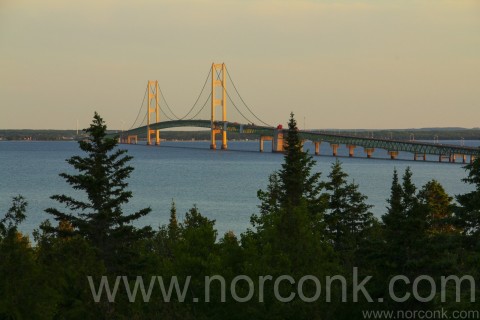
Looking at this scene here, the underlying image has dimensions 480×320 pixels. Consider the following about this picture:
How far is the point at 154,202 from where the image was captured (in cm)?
9112

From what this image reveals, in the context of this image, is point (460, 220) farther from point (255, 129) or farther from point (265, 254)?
point (255, 129)

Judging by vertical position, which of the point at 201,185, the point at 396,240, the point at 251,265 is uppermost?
the point at 396,240

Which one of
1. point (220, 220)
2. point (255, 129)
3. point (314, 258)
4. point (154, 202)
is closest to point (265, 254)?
point (314, 258)

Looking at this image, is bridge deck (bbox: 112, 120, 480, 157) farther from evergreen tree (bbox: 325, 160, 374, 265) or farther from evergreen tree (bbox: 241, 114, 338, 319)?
evergreen tree (bbox: 241, 114, 338, 319)

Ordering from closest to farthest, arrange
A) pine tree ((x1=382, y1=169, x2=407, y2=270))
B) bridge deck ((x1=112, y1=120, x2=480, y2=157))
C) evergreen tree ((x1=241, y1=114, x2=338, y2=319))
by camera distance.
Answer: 1. pine tree ((x1=382, y1=169, x2=407, y2=270))
2. evergreen tree ((x1=241, y1=114, x2=338, y2=319))
3. bridge deck ((x1=112, y1=120, x2=480, y2=157))

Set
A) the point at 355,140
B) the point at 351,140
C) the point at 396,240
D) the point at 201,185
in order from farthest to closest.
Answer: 1. the point at 355,140
2. the point at 351,140
3. the point at 201,185
4. the point at 396,240

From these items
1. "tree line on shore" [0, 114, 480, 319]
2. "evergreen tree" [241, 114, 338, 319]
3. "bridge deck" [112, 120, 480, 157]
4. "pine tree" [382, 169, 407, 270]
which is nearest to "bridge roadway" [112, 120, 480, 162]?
"bridge deck" [112, 120, 480, 157]

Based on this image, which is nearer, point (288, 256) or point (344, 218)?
point (288, 256)

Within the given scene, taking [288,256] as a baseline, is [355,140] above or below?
below

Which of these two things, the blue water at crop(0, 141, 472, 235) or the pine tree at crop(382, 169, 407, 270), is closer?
the pine tree at crop(382, 169, 407, 270)

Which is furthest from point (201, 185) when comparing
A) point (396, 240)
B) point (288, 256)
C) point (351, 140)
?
point (396, 240)

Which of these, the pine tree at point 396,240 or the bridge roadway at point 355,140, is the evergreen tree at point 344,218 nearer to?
the pine tree at point 396,240

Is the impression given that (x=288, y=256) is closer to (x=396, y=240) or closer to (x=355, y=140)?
(x=396, y=240)

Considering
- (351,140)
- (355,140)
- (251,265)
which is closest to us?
(251,265)
